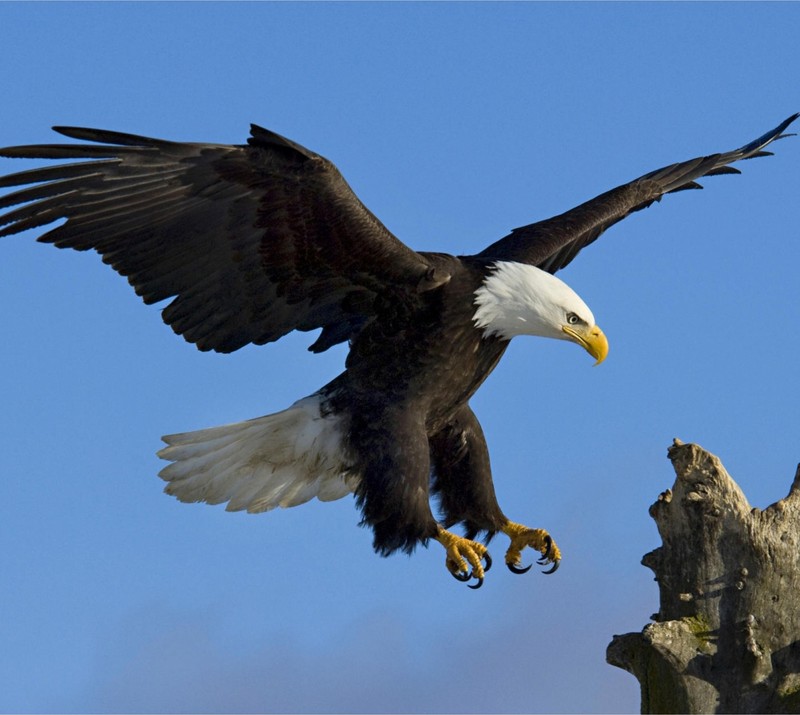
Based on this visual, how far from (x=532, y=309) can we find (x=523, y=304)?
0.05 metres

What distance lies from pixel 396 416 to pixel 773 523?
1.75m

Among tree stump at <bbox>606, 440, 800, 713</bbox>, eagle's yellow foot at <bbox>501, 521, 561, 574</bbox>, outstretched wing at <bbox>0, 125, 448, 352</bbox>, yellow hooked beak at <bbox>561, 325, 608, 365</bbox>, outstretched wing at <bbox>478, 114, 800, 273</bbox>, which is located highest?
outstretched wing at <bbox>478, 114, 800, 273</bbox>

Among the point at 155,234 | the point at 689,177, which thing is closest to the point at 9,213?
the point at 155,234

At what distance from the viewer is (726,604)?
4.93 meters

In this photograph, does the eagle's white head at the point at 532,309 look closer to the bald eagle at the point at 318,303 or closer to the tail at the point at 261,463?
the bald eagle at the point at 318,303

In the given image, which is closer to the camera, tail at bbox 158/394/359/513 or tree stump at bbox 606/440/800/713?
tree stump at bbox 606/440/800/713

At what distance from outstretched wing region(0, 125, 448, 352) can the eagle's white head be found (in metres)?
0.26

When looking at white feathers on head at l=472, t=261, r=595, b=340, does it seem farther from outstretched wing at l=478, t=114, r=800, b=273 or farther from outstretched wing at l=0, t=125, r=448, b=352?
outstretched wing at l=478, t=114, r=800, b=273

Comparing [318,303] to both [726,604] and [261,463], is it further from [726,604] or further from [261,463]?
[726,604]

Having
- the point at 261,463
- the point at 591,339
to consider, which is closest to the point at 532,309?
the point at 591,339

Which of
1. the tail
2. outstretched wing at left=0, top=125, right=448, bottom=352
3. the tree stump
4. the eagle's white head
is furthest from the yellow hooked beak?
the tail

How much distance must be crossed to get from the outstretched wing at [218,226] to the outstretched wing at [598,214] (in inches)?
39.6

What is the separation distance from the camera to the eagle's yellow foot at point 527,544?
6301mm

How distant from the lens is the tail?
20.5ft
